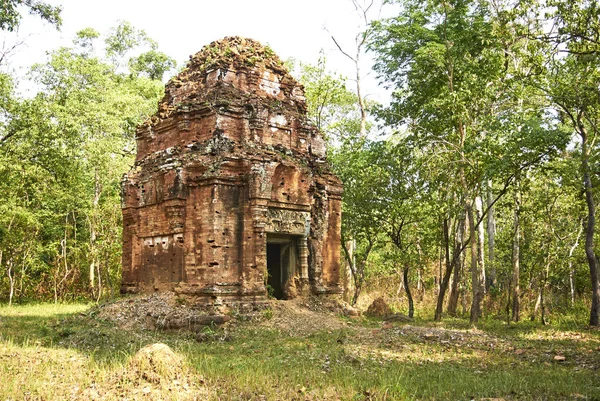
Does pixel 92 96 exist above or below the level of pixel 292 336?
above

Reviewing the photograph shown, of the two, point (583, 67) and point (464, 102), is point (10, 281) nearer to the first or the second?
point (464, 102)

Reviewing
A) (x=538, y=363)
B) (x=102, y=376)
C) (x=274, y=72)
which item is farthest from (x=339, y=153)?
(x=102, y=376)

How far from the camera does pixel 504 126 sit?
15172 millimetres

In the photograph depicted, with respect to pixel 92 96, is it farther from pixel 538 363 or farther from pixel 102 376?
pixel 538 363

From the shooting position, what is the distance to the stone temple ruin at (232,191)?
14.5 m

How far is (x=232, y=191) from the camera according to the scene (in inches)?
583

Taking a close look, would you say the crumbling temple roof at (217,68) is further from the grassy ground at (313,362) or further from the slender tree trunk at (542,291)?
the slender tree trunk at (542,291)

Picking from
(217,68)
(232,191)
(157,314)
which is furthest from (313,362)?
(217,68)

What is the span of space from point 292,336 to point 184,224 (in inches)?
175

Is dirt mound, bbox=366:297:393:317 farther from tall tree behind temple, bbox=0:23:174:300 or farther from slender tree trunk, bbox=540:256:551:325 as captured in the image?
tall tree behind temple, bbox=0:23:174:300

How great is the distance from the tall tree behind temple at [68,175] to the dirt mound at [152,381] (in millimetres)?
13674

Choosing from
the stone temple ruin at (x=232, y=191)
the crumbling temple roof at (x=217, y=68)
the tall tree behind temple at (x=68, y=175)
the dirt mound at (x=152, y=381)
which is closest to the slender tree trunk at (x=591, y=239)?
the stone temple ruin at (x=232, y=191)

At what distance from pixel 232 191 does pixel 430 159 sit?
5.88 meters

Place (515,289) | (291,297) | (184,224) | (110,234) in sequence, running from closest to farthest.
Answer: (184,224), (291,297), (515,289), (110,234)
